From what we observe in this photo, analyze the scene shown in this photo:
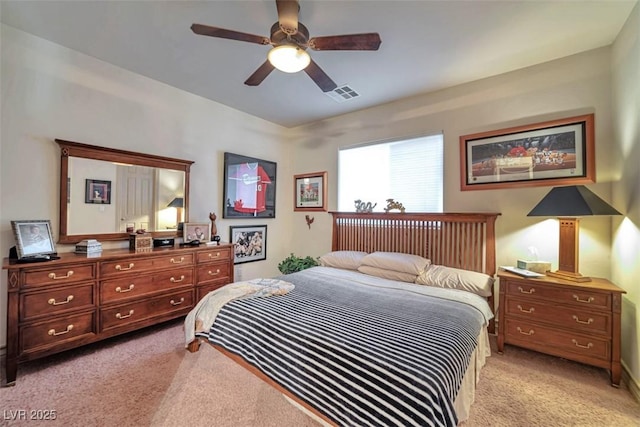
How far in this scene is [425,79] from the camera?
3010 mm

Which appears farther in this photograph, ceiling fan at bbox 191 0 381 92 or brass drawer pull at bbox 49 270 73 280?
brass drawer pull at bbox 49 270 73 280

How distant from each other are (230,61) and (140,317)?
9.25 ft

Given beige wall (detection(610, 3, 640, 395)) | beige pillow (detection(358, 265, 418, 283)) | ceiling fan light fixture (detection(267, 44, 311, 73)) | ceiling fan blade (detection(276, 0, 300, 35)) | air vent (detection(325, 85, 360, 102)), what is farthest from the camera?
air vent (detection(325, 85, 360, 102))

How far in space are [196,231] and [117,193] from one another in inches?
37.2

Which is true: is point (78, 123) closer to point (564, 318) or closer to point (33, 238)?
point (33, 238)

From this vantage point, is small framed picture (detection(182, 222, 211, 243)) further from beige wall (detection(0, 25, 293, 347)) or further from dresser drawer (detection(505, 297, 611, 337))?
dresser drawer (detection(505, 297, 611, 337))

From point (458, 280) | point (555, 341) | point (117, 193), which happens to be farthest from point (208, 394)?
point (555, 341)

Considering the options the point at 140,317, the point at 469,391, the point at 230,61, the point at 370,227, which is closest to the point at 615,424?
the point at 469,391

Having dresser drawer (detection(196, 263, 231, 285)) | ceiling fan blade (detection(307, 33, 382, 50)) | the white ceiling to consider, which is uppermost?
the white ceiling

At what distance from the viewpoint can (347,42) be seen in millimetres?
1779

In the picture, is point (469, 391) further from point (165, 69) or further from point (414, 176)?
point (165, 69)

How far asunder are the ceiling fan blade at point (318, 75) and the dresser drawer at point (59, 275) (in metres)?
2.59

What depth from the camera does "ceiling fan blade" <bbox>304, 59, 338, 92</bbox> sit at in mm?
2037

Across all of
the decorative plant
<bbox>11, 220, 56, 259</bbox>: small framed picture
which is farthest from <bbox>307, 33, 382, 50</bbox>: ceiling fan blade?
the decorative plant
